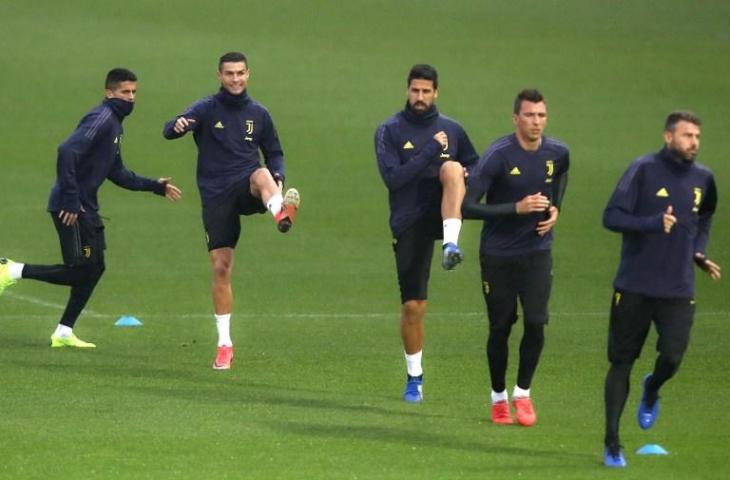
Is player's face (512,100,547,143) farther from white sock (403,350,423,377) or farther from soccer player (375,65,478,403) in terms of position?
white sock (403,350,423,377)

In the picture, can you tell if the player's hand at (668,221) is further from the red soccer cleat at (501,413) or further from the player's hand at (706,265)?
the red soccer cleat at (501,413)

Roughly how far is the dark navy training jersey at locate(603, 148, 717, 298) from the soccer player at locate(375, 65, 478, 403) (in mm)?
2463

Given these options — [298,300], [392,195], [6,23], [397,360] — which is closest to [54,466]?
[392,195]

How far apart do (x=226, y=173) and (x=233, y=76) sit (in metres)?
0.86

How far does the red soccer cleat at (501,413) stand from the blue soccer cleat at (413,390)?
1.04 meters

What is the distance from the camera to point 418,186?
15.8m

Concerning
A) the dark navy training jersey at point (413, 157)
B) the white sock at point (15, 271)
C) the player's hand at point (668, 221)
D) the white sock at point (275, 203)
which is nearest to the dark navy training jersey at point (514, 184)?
the dark navy training jersey at point (413, 157)

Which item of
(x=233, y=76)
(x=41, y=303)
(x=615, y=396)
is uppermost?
(x=233, y=76)

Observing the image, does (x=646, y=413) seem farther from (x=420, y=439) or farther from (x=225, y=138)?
(x=225, y=138)

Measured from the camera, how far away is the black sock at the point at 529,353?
14758mm

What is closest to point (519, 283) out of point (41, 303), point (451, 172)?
point (451, 172)

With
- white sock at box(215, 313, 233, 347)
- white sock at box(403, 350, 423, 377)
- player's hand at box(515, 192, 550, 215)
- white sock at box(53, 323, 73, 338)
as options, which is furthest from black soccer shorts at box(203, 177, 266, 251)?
player's hand at box(515, 192, 550, 215)

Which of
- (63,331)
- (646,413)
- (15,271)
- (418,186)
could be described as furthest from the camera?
(15,271)

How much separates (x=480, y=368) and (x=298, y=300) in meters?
4.91
